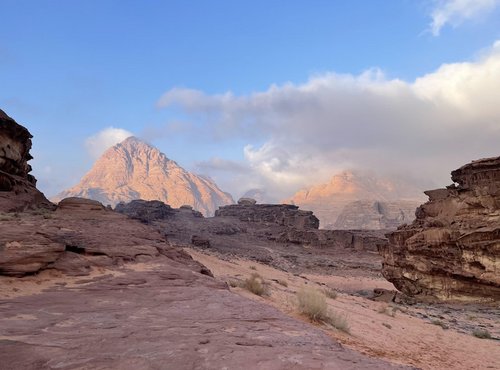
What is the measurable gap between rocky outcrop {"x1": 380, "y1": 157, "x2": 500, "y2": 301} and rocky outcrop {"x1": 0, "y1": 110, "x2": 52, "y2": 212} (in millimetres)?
20721

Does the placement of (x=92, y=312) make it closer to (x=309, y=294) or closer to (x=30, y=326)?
(x=30, y=326)

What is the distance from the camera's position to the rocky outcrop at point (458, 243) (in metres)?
18.8

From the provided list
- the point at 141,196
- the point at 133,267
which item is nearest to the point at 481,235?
the point at 133,267

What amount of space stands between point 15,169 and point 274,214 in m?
65.9

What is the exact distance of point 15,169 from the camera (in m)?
20.2

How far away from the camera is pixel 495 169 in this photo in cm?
1928

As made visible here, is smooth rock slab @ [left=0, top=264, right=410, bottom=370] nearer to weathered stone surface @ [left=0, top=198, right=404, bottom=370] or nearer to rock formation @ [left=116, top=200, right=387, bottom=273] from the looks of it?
weathered stone surface @ [left=0, top=198, right=404, bottom=370]

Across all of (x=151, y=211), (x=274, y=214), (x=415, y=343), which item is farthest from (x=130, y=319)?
(x=274, y=214)

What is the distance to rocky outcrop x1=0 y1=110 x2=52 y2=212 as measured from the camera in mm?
15925

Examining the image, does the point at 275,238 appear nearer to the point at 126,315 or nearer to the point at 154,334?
the point at 126,315

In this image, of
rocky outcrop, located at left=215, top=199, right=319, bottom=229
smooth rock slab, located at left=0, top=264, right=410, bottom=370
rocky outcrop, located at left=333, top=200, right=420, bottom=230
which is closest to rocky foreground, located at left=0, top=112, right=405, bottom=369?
smooth rock slab, located at left=0, top=264, right=410, bottom=370

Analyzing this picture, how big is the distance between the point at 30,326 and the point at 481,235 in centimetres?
2074

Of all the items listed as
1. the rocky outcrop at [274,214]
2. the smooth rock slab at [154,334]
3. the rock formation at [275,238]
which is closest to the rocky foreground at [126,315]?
the smooth rock slab at [154,334]

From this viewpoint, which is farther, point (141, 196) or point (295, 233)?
point (141, 196)
